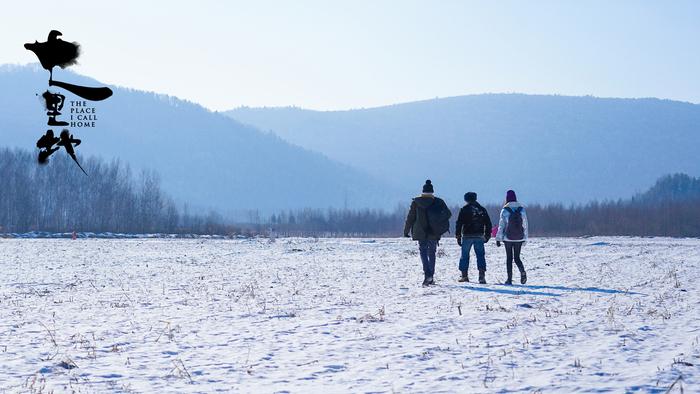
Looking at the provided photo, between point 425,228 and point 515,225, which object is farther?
point 515,225

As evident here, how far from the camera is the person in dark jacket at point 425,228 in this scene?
1648 cm

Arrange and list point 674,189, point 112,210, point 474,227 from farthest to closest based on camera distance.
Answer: point 674,189 < point 112,210 < point 474,227

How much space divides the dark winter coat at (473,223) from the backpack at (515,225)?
0.53 m

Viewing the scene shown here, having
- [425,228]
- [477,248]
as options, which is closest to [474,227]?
[477,248]

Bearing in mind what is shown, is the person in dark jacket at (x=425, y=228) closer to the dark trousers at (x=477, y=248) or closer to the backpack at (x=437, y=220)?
the backpack at (x=437, y=220)

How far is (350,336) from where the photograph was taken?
9648 millimetres

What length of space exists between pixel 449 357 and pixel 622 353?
201cm

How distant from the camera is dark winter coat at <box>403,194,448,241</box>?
16.5 meters

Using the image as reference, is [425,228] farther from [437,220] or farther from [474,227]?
[474,227]

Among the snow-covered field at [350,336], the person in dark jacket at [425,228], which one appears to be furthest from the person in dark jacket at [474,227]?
the snow-covered field at [350,336]

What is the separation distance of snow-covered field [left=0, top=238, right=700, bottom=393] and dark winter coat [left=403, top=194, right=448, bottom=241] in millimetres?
1193

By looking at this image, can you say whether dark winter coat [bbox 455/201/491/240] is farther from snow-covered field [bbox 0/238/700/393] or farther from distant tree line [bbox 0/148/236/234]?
distant tree line [bbox 0/148/236/234]

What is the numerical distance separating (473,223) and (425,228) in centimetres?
123

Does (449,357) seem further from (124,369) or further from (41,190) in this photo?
(41,190)
